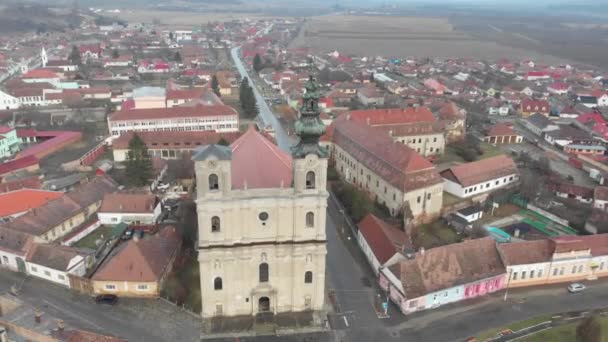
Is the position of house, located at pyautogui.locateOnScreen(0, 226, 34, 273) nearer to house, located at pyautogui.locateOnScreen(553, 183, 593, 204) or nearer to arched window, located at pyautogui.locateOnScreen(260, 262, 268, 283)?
arched window, located at pyautogui.locateOnScreen(260, 262, 268, 283)

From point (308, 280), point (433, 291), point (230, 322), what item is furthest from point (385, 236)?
point (230, 322)

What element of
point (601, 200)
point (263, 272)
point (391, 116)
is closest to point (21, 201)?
point (263, 272)

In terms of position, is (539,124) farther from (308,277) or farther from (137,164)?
(137,164)

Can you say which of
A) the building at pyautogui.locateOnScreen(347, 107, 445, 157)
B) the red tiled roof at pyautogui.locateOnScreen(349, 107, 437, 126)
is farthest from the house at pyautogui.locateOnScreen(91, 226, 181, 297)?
the red tiled roof at pyautogui.locateOnScreen(349, 107, 437, 126)

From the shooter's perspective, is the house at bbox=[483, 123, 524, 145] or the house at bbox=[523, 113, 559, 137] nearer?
the house at bbox=[483, 123, 524, 145]

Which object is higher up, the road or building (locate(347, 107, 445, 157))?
building (locate(347, 107, 445, 157))

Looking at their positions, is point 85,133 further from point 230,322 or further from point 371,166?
point 230,322

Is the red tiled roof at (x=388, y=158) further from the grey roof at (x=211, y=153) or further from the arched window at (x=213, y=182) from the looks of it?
the grey roof at (x=211, y=153)
